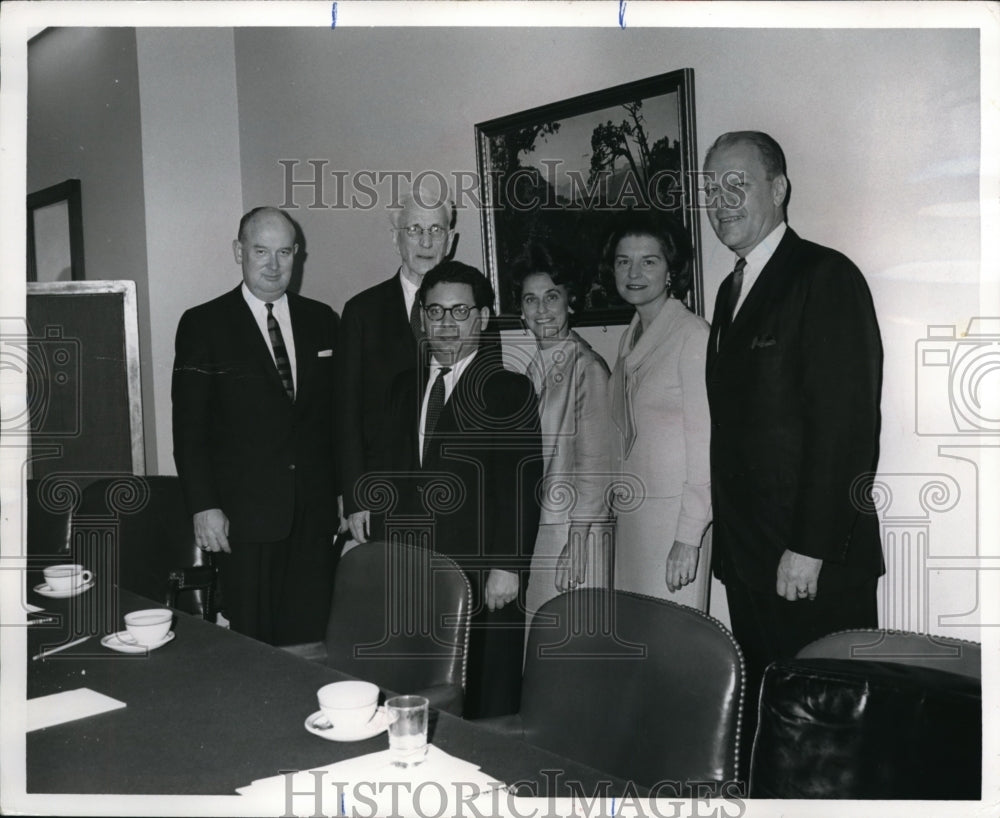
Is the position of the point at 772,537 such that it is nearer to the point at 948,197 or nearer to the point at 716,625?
the point at 716,625

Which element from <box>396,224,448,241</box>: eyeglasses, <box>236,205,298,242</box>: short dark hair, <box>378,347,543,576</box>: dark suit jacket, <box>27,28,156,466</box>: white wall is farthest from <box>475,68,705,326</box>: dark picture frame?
<box>27,28,156,466</box>: white wall

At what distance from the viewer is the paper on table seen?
161 cm

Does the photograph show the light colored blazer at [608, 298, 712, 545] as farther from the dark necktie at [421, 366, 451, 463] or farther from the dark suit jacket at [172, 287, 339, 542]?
the dark suit jacket at [172, 287, 339, 542]

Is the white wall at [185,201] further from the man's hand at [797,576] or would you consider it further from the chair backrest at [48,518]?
the man's hand at [797,576]

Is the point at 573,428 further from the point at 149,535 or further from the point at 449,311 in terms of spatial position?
the point at 149,535

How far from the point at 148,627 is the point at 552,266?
1.26 m

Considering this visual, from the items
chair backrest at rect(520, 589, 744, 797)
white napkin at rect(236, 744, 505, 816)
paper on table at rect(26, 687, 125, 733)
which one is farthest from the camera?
paper on table at rect(26, 687, 125, 733)

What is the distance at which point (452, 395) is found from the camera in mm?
2350

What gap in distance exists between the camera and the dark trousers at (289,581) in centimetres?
253

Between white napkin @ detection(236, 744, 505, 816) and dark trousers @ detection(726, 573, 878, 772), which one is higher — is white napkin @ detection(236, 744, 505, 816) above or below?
below

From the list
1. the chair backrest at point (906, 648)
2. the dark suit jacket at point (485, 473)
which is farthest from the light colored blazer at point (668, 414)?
the chair backrest at point (906, 648)

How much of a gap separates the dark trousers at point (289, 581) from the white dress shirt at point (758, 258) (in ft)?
4.30

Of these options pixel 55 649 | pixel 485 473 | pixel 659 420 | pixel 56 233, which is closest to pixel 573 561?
pixel 485 473

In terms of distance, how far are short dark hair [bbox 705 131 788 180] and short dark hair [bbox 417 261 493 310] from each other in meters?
0.71
